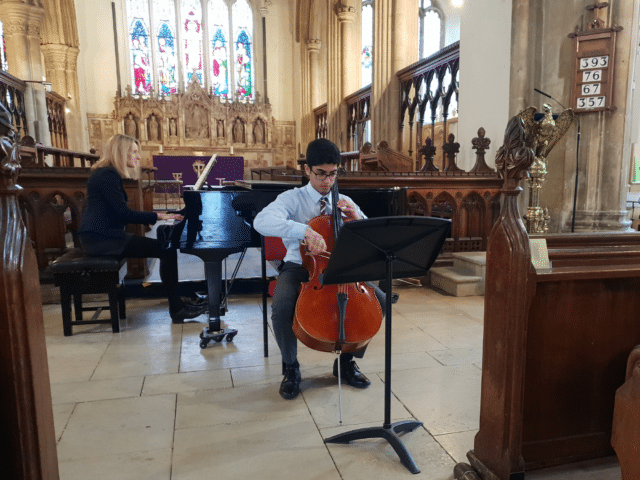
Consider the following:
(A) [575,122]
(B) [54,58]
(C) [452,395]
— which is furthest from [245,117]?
(C) [452,395]

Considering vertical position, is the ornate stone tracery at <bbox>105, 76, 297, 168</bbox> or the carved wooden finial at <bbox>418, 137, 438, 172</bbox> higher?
the ornate stone tracery at <bbox>105, 76, 297, 168</bbox>

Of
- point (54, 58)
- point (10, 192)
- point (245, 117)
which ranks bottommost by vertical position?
point (10, 192)

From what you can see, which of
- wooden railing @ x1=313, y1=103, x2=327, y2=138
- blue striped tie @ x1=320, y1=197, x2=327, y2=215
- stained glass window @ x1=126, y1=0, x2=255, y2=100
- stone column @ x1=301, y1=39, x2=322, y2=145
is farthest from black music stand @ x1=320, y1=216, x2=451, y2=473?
stained glass window @ x1=126, y1=0, x2=255, y2=100

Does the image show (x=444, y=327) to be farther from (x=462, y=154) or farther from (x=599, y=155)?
(x=462, y=154)

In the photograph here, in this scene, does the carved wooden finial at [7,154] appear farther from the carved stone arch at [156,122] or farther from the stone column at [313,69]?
the carved stone arch at [156,122]

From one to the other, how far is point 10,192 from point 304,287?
4.29ft

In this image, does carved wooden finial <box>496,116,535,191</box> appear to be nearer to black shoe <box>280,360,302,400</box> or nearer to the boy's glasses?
the boy's glasses

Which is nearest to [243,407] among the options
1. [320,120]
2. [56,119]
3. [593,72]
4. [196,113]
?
[593,72]

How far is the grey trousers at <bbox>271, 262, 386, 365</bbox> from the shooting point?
2.37 meters

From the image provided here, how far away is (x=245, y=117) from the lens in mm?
16219

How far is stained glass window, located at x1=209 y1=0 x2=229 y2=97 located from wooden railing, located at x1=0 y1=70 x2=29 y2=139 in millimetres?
7455

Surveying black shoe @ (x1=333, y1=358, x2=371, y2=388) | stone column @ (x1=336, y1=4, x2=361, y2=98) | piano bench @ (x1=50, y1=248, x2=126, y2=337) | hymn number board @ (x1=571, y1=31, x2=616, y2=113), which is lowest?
black shoe @ (x1=333, y1=358, x2=371, y2=388)

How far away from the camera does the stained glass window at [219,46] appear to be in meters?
16.8

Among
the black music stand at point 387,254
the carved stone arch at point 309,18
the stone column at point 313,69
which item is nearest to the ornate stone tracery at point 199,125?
the stone column at point 313,69
